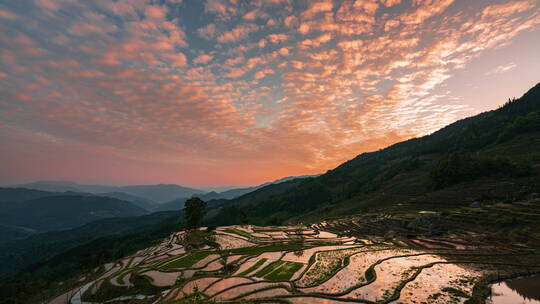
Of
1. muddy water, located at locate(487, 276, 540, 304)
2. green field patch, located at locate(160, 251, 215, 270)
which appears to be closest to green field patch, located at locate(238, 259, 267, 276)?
green field patch, located at locate(160, 251, 215, 270)

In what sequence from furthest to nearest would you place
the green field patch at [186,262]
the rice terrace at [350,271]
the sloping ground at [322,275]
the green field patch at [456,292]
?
the green field patch at [186,262] < the rice terrace at [350,271] < the sloping ground at [322,275] < the green field patch at [456,292]

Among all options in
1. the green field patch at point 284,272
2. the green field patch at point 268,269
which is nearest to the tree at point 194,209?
the green field patch at point 268,269

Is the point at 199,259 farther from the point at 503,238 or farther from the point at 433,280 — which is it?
the point at 503,238

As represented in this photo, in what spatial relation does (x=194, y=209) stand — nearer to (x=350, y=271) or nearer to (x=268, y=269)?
(x=268, y=269)

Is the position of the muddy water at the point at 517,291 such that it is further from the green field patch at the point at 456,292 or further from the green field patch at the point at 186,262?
the green field patch at the point at 186,262

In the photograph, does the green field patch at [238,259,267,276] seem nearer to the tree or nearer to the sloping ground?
the sloping ground
